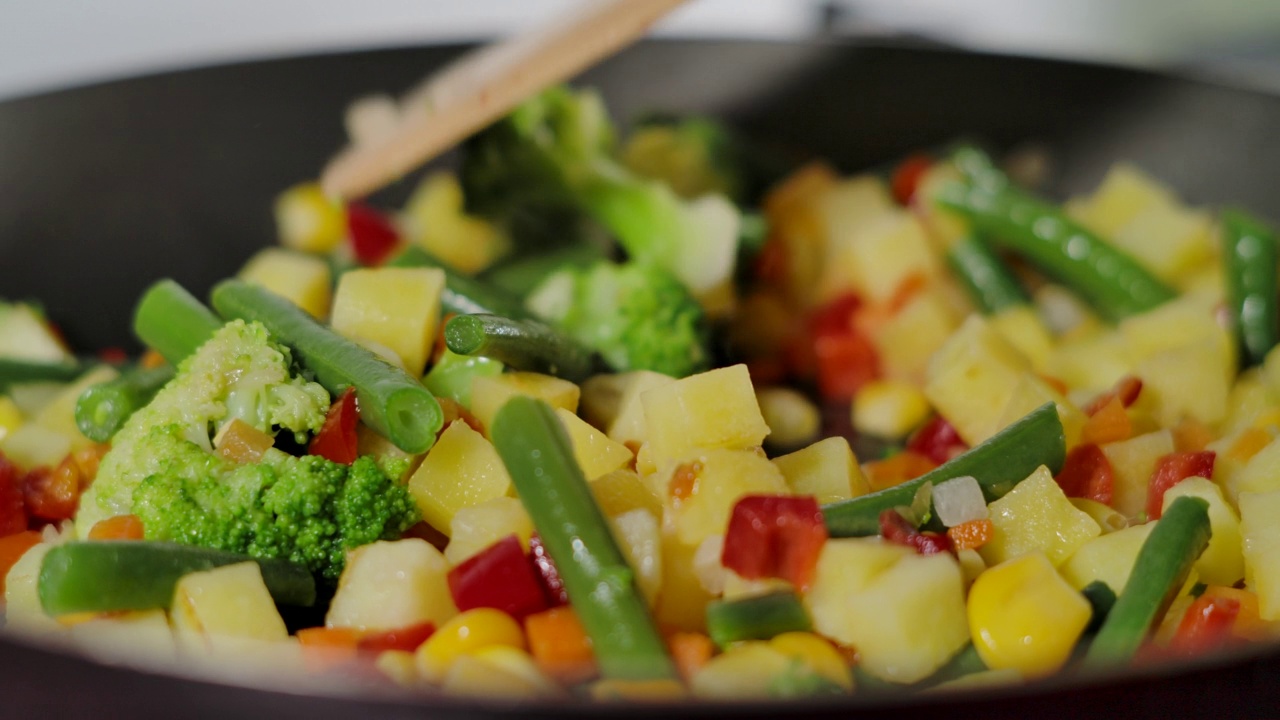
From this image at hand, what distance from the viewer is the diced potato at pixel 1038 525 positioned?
206cm

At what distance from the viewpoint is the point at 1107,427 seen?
244 cm

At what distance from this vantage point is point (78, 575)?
1.77m

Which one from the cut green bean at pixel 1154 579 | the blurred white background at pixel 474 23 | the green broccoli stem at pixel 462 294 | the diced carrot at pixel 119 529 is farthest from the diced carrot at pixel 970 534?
the blurred white background at pixel 474 23

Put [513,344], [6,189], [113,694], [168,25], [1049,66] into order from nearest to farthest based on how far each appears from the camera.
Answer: [113,694] → [513,344] → [6,189] → [1049,66] → [168,25]

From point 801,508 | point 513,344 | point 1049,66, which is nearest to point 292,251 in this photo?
point 513,344

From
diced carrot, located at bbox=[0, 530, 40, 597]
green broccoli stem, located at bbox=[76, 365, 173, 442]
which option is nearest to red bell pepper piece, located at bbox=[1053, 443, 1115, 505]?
green broccoli stem, located at bbox=[76, 365, 173, 442]

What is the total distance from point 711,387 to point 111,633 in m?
1.11

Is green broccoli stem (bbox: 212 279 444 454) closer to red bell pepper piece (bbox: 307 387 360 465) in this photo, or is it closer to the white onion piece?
red bell pepper piece (bbox: 307 387 360 465)

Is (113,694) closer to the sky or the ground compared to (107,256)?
closer to the ground

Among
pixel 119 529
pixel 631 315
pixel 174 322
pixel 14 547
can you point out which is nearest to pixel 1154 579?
pixel 631 315

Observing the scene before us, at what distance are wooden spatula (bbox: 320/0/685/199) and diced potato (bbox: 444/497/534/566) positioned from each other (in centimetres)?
140

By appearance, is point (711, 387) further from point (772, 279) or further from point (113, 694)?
point (772, 279)

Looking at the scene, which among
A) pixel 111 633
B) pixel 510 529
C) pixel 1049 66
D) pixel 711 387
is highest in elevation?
pixel 1049 66

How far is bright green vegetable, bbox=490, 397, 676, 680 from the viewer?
5.48 feet
